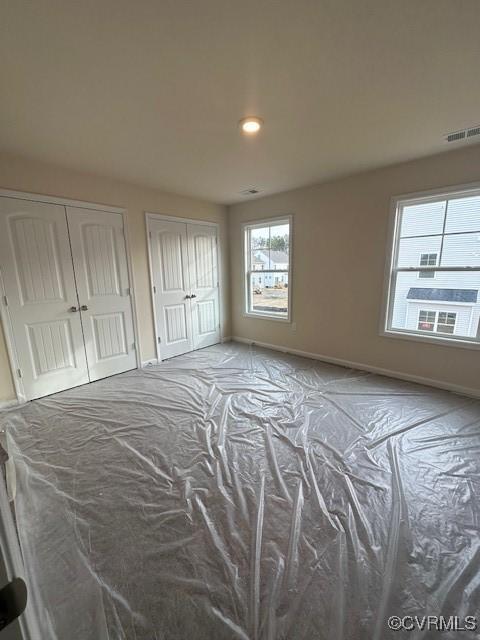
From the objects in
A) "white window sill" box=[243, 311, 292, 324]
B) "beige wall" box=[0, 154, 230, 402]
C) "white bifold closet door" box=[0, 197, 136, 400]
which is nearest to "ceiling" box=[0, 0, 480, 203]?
"beige wall" box=[0, 154, 230, 402]

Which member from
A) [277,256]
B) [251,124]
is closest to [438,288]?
[277,256]

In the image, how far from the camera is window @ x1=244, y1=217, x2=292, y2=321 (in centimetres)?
429

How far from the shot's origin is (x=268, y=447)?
2156 millimetres

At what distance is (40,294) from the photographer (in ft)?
9.60

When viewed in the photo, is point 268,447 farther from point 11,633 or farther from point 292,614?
point 11,633

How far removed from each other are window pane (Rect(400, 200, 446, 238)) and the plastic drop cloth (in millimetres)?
1811

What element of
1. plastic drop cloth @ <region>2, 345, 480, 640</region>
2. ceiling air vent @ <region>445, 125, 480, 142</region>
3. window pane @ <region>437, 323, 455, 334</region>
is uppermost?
A: ceiling air vent @ <region>445, 125, 480, 142</region>

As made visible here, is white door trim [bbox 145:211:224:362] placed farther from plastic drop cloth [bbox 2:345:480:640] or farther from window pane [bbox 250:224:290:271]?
plastic drop cloth [bbox 2:345:480:640]

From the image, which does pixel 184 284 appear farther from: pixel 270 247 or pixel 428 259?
pixel 428 259

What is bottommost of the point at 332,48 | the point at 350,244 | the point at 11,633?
the point at 11,633

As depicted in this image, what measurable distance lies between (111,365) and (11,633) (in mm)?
3443

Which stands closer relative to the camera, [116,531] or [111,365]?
[116,531]

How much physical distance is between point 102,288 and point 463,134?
393 cm

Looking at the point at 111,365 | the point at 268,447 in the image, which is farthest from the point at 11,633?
the point at 111,365
